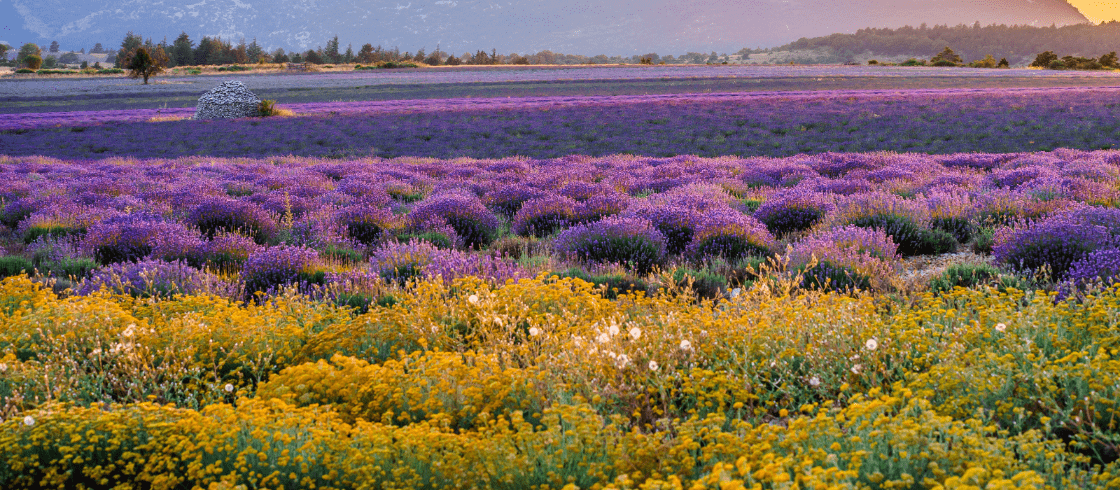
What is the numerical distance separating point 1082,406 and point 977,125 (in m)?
23.0

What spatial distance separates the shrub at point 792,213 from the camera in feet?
25.5

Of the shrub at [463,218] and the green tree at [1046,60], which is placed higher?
the green tree at [1046,60]

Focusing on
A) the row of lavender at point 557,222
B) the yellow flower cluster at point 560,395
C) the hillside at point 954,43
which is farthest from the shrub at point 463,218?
the hillside at point 954,43

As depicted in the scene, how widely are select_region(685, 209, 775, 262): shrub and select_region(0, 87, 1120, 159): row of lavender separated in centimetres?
1137

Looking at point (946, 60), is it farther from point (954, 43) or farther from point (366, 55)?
point (954, 43)

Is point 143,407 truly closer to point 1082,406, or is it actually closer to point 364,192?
point 1082,406

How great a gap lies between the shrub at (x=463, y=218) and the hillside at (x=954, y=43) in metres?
149

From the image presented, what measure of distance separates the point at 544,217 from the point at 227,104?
27.8 meters

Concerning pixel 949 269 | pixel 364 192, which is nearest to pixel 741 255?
pixel 949 269

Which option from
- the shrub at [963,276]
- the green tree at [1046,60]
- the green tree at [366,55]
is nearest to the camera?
the shrub at [963,276]

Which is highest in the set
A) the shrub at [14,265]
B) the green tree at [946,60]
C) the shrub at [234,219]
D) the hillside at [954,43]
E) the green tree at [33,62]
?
the hillside at [954,43]

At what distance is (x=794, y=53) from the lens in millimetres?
153750

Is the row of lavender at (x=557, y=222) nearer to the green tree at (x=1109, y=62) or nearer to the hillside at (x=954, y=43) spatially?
the green tree at (x=1109, y=62)

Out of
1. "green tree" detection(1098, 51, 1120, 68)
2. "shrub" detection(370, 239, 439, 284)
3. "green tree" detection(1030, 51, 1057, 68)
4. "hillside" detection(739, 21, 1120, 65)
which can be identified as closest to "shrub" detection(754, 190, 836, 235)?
"shrub" detection(370, 239, 439, 284)
